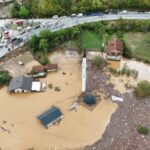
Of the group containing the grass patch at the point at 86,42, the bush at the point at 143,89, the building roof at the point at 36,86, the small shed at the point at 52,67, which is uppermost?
the grass patch at the point at 86,42

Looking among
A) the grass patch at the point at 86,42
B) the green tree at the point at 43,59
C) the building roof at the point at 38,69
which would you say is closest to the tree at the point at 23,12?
the grass patch at the point at 86,42

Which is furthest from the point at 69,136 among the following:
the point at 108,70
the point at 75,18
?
the point at 75,18

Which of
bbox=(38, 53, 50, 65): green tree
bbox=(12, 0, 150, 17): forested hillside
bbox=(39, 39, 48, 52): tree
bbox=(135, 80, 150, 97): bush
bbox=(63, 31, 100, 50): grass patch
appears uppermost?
bbox=(12, 0, 150, 17): forested hillside

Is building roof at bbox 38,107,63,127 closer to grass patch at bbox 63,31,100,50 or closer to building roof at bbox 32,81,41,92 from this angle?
building roof at bbox 32,81,41,92

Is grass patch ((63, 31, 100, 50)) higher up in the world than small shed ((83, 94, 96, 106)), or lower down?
higher up

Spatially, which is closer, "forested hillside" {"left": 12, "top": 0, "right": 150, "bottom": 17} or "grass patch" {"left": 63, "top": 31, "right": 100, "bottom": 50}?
"grass patch" {"left": 63, "top": 31, "right": 100, "bottom": 50}

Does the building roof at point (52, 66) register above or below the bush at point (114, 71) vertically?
above

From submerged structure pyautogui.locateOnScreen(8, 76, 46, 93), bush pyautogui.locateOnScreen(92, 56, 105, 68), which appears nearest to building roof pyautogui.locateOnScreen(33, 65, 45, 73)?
submerged structure pyautogui.locateOnScreen(8, 76, 46, 93)

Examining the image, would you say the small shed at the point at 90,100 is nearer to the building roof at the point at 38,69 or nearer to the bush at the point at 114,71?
the bush at the point at 114,71
